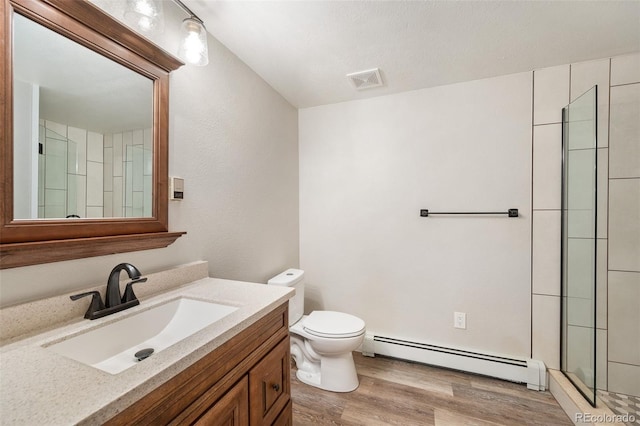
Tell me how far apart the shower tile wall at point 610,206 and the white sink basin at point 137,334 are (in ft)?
7.03

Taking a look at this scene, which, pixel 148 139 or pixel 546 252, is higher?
pixel 148 139

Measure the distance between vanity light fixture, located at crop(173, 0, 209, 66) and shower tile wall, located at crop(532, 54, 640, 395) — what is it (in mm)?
2143

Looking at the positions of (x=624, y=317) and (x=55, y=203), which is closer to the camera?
(x=55, y=203)

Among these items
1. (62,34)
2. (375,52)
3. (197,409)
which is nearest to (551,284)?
(375,52)

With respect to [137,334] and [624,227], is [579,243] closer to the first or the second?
[624,227]

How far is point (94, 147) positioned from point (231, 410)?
103cm

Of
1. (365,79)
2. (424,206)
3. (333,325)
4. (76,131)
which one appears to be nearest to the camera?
(76,131)

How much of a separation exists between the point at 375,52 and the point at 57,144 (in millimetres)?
1622

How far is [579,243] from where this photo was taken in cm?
170

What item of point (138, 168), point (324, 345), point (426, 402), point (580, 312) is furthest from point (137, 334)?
point (580, 312)

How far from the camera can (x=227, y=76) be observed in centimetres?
164

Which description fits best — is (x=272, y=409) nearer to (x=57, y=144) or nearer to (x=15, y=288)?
(x=15, y=288)

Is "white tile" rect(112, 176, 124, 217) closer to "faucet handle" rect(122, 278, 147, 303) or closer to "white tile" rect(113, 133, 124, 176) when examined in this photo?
"white tile" rect(113, 133, 124, 176)

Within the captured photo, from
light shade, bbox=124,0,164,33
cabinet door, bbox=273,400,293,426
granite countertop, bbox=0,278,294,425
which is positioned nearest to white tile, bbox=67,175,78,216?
granite countertop, bbox=0,278,294,425
